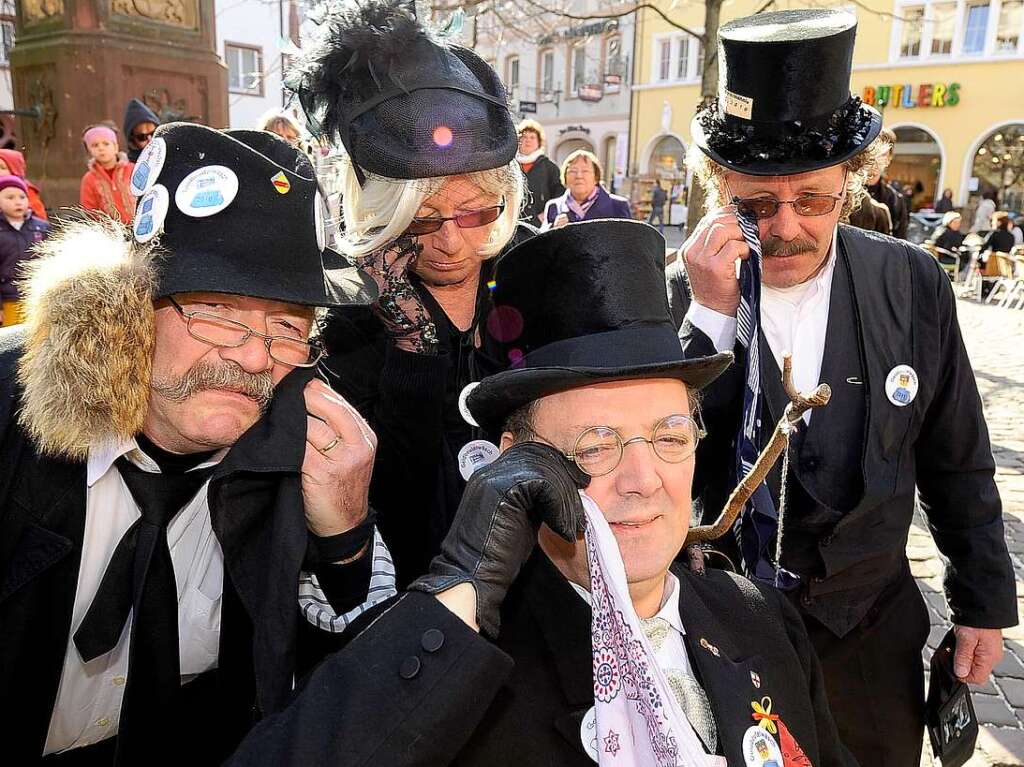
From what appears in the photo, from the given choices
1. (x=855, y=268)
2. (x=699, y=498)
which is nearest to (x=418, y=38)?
(x=855, y=268)

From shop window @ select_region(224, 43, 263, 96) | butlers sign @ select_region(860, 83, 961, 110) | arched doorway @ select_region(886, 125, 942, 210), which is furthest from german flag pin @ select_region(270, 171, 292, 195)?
arched doorway @ select_region(886, 125, 942, 210)

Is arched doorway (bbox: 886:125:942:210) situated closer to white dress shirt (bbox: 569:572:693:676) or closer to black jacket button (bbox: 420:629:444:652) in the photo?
white dress shirt (bbox: 569:572:693:676)

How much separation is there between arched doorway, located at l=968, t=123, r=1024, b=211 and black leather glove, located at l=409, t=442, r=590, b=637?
102 ft

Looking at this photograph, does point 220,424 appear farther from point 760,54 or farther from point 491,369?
point 760,54

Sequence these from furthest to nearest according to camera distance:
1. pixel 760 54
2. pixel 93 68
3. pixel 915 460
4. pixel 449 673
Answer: pixel 93 68, pixel 915 460, pixel 760 54, pixel 449 673

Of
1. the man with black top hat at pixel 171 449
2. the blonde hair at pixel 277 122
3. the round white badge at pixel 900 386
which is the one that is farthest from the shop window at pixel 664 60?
the man with black top hat at pixel 171 449

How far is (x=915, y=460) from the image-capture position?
2516 millimetres

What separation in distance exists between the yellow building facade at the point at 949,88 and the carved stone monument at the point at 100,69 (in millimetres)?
23234

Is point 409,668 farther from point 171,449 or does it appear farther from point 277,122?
point 277,122

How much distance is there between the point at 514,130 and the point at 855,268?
109 cm

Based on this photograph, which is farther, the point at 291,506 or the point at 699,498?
the point at 699,498

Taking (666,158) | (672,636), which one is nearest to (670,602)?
(672,636)

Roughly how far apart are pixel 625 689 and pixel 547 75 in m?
39.8

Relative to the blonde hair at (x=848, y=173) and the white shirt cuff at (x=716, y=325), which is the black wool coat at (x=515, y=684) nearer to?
the white shirt cuff at (x=716, y=325)
